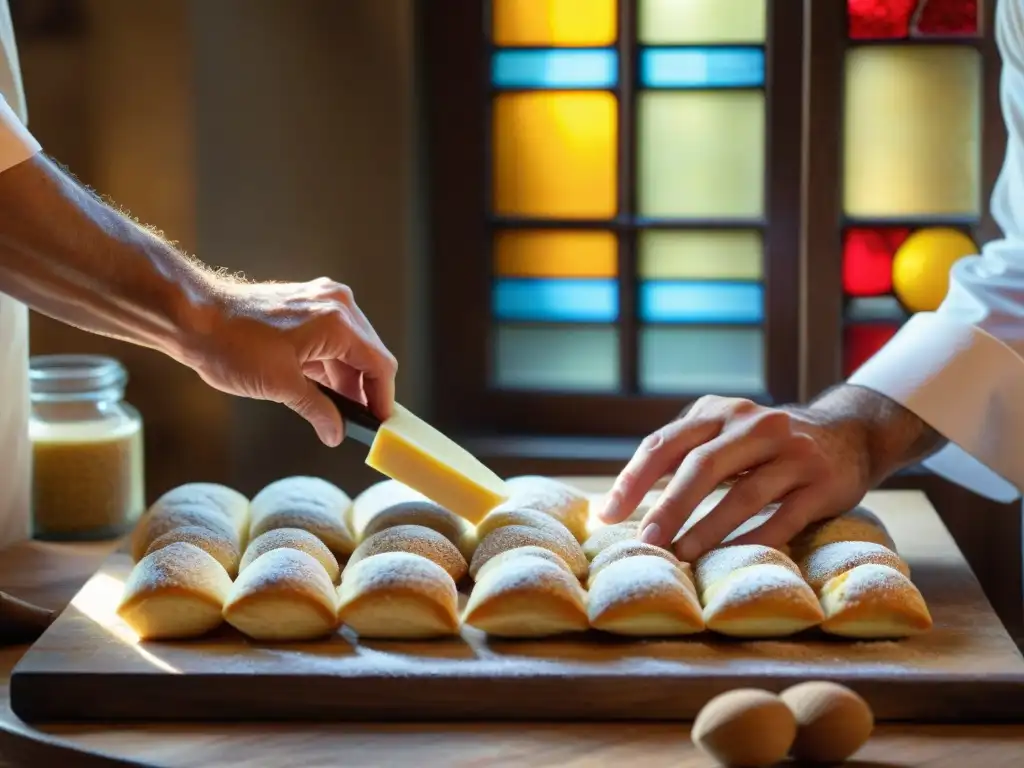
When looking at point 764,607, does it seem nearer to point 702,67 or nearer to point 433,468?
point 433,468

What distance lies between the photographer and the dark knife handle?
1.55 metres

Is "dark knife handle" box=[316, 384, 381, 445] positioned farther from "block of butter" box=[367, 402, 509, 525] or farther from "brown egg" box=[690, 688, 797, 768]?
"brown egg" box=[690, 688, 797, 768]

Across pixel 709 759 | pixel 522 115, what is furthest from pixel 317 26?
pixel 709 759

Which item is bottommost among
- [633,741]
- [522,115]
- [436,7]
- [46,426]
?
[633,741]

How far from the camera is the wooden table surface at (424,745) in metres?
1.16

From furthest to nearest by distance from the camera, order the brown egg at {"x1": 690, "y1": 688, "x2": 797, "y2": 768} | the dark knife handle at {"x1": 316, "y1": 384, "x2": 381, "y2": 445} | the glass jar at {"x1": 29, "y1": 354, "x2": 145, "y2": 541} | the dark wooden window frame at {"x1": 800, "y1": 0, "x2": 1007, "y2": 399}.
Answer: the dark wooden window frame at {"x1": 800, "y1": 0, "x2": 1007, "y2": 399}, the glass jar at {"x1": 29, "y1": 354, "x2": 145, "y2": 541}, the dark knife handle at {"x1": 316, "y1": 384, "x2": 381, "y2": 445}, the brown egg at {"x1": 690, "y1": 688, "x2": 797, "y2": 768}

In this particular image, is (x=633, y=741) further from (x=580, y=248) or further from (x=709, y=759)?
(x=580, y=248)

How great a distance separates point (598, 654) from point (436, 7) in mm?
1377

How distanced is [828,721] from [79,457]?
1.15 meters

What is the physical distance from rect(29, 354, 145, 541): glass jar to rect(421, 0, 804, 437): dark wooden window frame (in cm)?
67

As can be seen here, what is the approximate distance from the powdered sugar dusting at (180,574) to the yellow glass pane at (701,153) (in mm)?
1206

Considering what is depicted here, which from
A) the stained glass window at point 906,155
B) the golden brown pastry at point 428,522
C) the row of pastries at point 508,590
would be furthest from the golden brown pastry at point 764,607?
the stained glass window at point 906,155

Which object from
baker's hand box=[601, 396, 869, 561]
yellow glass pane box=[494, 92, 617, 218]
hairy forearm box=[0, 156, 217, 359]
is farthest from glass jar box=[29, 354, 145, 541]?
yellow glass pane box=[494, 92, 617, 218]

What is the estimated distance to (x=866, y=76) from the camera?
2.28 m
